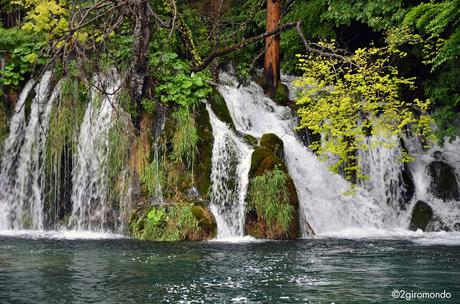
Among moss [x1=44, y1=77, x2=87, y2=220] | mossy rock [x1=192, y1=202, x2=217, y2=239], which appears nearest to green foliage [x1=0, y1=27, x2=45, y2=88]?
moss [x1=44, y1=77, x2=87, y2=220]

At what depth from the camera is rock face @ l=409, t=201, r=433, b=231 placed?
1450 cm

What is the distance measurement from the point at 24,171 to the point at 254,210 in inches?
218

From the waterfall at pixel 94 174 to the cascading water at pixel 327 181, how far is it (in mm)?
3012

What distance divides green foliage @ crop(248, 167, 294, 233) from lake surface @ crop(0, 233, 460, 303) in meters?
0.75

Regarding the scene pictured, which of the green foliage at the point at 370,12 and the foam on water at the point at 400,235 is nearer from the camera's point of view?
the foam on water at the point at 400,235

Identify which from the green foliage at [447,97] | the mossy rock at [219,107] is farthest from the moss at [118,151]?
the green foliage at [447,97]

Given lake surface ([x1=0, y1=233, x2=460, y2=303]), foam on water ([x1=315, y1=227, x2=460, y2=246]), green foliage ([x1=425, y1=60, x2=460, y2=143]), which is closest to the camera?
lake surface ([x1=0, y1=233, x2=460, y2=303])

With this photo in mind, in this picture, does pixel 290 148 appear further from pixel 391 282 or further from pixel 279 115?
pixel 391 282

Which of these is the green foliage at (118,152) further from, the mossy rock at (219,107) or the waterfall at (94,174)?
the mossy rock at (219,107)

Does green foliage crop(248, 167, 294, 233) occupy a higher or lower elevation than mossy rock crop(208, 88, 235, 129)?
lower

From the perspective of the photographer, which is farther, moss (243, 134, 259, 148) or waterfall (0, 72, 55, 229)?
waterfall (0, 72, 55, 229)

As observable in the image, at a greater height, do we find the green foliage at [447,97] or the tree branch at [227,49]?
the tree branch at [227,49]

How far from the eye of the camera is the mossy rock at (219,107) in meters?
14.6

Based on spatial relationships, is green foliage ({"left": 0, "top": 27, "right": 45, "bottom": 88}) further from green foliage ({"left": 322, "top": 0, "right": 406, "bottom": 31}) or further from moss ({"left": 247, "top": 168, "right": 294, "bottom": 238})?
green foliage ({"left": 322, "top": 0, "right": 406, "bottom": 31})
